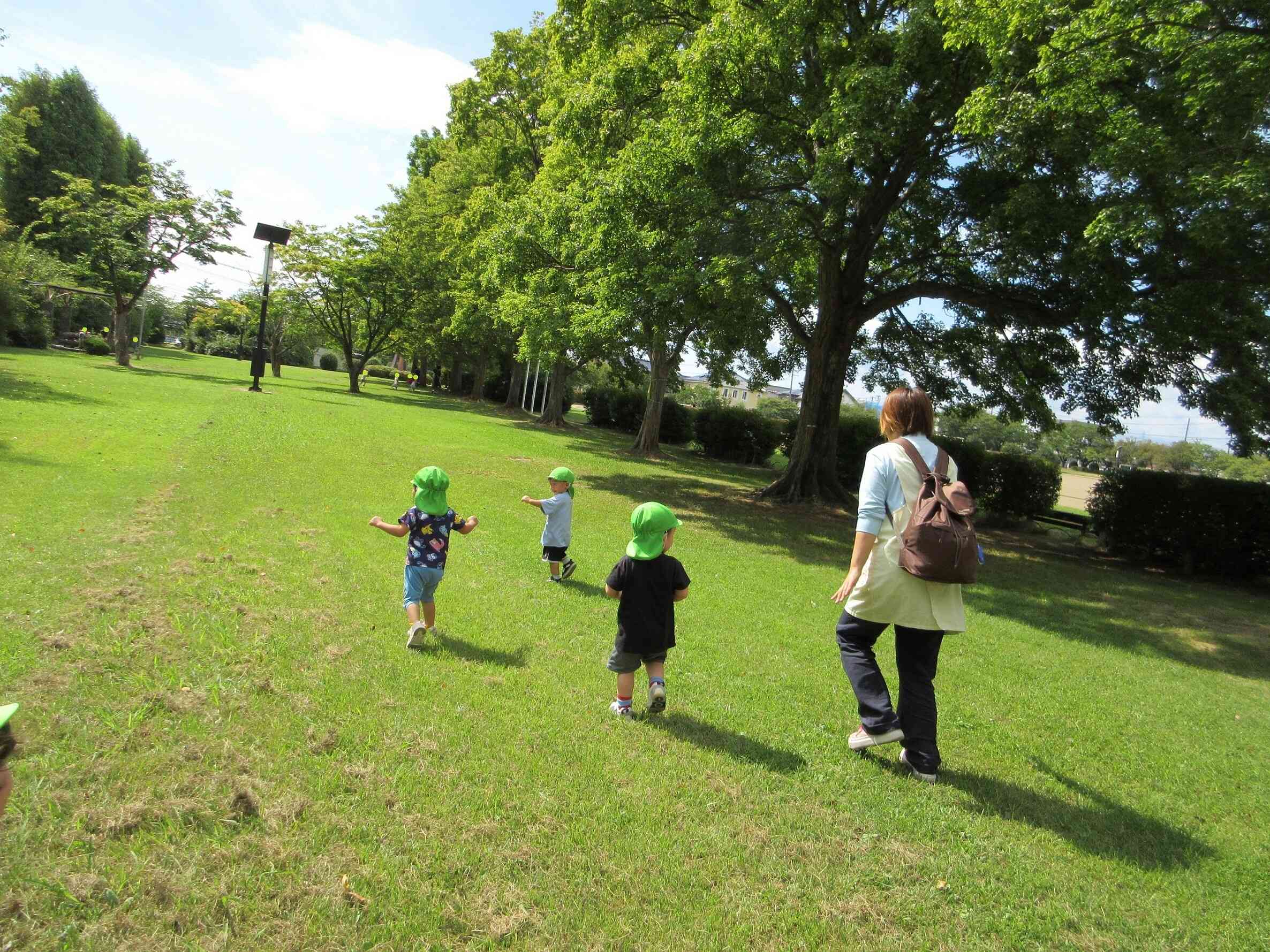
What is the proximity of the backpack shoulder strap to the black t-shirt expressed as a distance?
1419 millimetres

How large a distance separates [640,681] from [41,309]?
134 ft

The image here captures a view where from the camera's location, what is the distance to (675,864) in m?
2.92

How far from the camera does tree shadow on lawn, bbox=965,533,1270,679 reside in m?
8.02

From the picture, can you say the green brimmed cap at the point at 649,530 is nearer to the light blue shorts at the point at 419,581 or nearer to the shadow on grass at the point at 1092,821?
the light blue shorts at the point at 419,581

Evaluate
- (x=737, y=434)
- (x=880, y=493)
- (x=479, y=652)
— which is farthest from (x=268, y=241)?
(x=880, y=493)

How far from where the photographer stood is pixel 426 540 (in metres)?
5.16

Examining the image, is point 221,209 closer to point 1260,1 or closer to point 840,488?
point 840,488

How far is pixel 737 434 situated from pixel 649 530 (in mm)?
24997

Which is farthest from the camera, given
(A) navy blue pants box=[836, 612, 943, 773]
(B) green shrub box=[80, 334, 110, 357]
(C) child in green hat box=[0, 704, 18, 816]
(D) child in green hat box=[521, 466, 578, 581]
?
(B) green shrub box=[80, 334, 110, 357]

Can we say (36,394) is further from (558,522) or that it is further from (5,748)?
(5,748)

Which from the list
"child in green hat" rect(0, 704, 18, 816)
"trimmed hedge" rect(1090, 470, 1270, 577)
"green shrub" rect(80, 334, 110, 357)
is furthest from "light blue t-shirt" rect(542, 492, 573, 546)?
"green shrub" rect(80, 334, 110, 357)

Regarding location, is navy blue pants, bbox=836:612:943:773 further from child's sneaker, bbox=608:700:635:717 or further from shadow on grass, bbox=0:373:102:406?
shadow on grass, bbox=0:373:102:406

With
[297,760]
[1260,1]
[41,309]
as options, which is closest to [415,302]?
[41,309]

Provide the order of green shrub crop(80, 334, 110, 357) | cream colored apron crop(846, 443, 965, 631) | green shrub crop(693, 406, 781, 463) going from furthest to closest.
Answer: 1. green shrub crop(80, 334, 110, 357)
2. green shrub crop(693, 406, 781, 463)
3. cream colored apron crop(846, 443, 965, 631)
